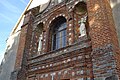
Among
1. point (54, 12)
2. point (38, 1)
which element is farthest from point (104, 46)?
point (38, 1)

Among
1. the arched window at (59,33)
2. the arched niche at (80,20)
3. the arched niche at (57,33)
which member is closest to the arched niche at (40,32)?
the arched niche at (57,33)

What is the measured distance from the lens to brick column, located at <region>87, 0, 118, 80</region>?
17.9 feet

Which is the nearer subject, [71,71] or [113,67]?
[113,67]

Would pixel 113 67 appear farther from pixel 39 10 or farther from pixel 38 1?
pixel 38 1

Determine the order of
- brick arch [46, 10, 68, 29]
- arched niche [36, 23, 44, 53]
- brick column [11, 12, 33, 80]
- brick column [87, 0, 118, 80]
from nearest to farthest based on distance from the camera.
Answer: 1. brick column [87, 0, 118, 80]
2. brick column [11, 12, 33, 80]
3. brick arch [46, 10, 68, 29]
4. arched niche [36, 23, 44, 53]

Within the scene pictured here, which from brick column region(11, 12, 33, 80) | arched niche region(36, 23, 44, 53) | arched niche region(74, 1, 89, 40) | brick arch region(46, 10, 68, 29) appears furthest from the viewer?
arched niche region(36, 23, 44, 53)

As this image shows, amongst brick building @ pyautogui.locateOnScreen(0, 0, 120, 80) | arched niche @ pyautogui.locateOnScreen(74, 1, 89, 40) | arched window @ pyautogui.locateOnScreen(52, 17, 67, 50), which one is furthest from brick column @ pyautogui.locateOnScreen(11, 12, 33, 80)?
arched niche @ pyautogui.locateOnScreen(74, 1, 89, 40)

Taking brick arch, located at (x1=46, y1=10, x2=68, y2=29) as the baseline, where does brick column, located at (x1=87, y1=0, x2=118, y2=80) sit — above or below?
below

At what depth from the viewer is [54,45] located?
9211 mm

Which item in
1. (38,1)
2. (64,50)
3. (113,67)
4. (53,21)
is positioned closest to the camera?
(113,67)

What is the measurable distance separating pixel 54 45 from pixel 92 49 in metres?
3.37

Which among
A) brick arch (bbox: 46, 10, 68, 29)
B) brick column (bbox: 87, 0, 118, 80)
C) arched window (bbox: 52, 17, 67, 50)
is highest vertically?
brick arch (bbox: 46, 10, 68, 29)

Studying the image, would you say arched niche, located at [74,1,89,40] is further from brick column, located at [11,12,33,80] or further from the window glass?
brick column, located at [11,12,33,80]

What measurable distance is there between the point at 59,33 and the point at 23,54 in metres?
2.38
